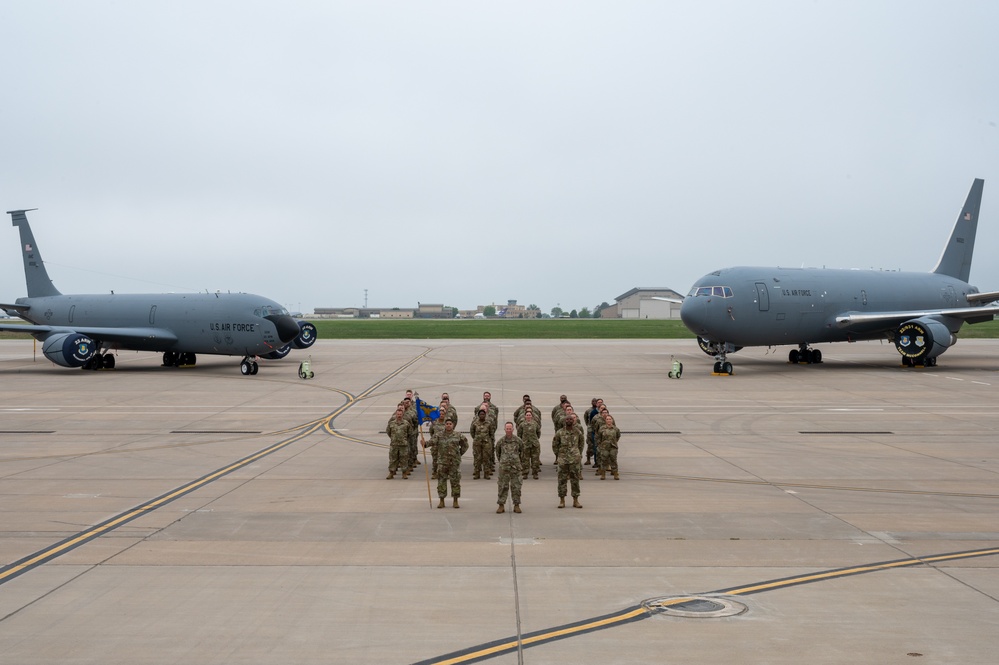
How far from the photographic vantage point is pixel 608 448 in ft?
58.8

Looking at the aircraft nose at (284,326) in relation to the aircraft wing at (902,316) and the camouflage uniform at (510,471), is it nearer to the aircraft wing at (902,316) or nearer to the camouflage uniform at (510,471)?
the aircraft wing at (902,316)

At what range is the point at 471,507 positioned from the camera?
15.3 m

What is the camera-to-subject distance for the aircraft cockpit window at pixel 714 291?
42656mm

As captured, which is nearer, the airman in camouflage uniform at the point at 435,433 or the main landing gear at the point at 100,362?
the airman in camouflage uniform at the point at 435,433

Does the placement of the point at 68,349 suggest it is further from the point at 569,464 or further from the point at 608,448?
the point at 569,464

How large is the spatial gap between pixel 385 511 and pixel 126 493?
5.43 m

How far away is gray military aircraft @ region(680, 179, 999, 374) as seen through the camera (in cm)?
4288

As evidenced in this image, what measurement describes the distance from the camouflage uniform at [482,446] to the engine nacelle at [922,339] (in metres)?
34.4

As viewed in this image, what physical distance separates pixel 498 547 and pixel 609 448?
A: 20.0 feet

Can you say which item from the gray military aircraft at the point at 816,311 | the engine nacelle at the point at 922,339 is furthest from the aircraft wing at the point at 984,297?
the engine nacelle at the point at 922,339

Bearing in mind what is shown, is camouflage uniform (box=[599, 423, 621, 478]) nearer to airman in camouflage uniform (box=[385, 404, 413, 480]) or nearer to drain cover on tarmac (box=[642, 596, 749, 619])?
airman in camouflage uniform (box=[385, 404, 413, 480])

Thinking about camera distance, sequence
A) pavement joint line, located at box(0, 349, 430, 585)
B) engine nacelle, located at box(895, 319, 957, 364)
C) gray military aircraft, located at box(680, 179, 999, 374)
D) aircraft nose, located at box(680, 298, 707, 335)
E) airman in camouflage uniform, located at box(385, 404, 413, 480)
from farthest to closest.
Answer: engine nacelle, located at box(895, 319, 957, 364), gray military aircraft, located at box(680, 179, 999, 374), aircraft nose, located at box(680, 298, 707, 335), airman in camouflage uniform, located at box(385, 404, 413, 480), pavement joint line, located at box(0, 349, 430, 585)

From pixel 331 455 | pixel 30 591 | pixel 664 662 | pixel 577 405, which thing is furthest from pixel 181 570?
pixel 577 405

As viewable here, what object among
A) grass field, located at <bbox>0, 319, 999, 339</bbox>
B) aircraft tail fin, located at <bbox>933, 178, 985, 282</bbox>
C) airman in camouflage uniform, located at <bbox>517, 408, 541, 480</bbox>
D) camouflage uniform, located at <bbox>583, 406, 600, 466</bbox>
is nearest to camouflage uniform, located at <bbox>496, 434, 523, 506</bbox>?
airman in camouflage uniform, located at <bbox>517, 408, 541, 480</bbox>
